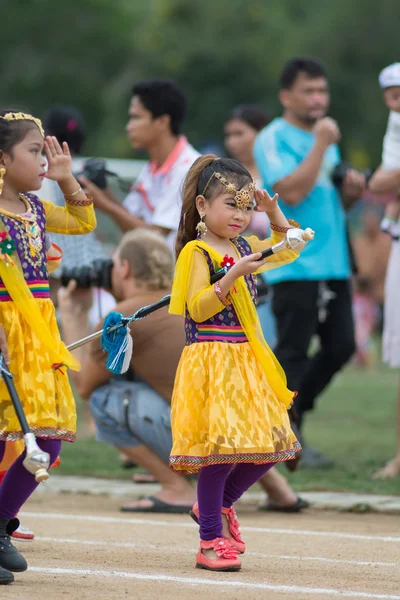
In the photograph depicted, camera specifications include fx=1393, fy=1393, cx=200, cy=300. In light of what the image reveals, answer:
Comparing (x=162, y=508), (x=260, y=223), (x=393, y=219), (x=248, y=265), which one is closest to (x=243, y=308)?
(x=248, y=265)

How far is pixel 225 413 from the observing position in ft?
17.4

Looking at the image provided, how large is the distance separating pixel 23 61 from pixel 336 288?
4571 cm

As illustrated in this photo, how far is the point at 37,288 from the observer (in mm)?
5371

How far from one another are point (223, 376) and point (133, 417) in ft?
6.71

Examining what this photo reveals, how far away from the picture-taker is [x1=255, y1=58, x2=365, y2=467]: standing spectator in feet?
27.3

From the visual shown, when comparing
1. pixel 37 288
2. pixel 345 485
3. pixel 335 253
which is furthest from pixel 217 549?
pixel 335 253

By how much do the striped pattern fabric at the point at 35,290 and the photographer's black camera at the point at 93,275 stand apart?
83.8 inches

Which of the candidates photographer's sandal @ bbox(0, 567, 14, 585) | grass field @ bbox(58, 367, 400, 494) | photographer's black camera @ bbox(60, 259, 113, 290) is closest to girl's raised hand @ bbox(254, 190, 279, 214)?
photographer's sandal @ bbox(0, 567, 14, 585)

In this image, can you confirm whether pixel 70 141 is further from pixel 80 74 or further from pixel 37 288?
pixel 80 74

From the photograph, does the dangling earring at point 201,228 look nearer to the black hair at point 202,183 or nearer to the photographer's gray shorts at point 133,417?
the black hair at point 202,183

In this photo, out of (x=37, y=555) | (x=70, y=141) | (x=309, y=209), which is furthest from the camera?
(x=70, y=141)

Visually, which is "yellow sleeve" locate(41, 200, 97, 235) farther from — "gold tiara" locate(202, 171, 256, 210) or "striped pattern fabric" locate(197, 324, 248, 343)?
"striped pattern fabric" locate(197, 324, 248, 343)

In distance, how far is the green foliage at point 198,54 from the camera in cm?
4616

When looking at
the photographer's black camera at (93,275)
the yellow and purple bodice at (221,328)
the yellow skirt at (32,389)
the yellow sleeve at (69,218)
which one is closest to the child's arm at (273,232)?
the yellow and purple bodice at (221,328)
